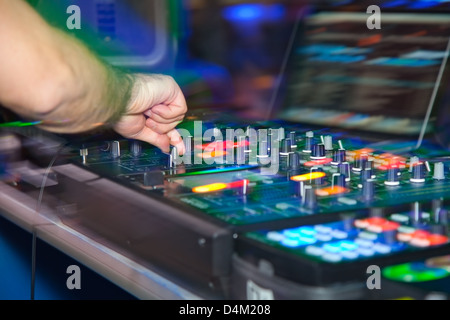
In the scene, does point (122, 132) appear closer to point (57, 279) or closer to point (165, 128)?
point (165, 128)

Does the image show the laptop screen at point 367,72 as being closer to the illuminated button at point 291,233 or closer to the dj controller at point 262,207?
the dj controller at point 262,207

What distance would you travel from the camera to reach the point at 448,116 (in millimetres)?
1656

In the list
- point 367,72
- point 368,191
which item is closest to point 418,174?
point 368,191

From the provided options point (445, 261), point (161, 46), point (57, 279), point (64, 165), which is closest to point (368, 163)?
point (445, 261)

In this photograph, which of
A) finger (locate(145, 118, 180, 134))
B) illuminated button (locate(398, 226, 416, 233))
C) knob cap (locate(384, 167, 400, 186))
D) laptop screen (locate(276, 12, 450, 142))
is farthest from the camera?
laptop screen (locate(276, 12, 450, 142))

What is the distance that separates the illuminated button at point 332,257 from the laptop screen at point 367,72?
0.79 metres

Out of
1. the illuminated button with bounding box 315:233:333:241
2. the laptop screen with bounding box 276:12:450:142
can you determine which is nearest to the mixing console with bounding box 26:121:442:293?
the illuminated button with bounding box 315:233:333:241

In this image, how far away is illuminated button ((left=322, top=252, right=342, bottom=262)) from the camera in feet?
2.92

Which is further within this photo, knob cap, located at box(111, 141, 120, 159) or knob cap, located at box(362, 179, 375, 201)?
knob cap, located at box(111, 141, 120, 159)

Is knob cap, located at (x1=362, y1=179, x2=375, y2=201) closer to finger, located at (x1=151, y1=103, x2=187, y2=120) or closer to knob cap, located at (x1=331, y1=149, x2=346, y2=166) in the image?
knob cap, located at (x1=331, y1=149, x2=346, y2=166)

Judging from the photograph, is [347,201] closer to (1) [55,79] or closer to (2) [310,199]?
(2) [310,199]

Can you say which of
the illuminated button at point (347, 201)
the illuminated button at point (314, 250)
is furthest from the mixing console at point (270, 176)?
the illuminated button at point (314, 250)

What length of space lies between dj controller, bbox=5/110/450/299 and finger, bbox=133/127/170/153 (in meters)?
0.02

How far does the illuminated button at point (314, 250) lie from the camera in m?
0.91
